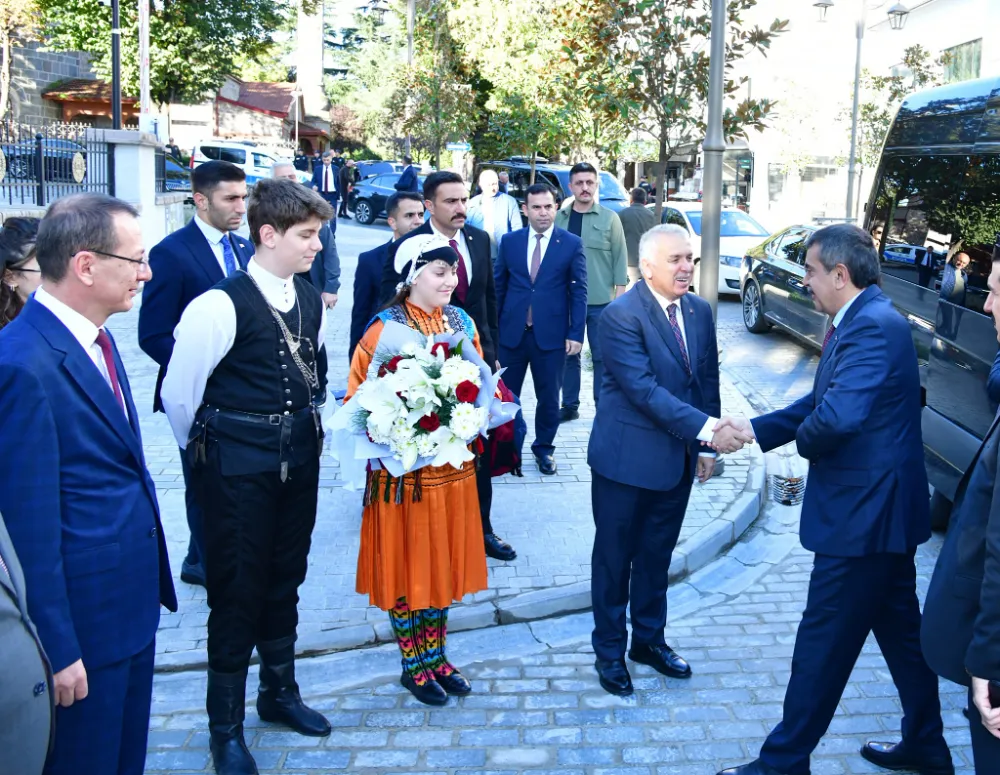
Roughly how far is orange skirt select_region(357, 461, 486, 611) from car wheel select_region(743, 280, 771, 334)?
1028cm

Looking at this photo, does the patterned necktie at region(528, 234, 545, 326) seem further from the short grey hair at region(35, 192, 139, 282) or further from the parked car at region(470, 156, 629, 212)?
the parked car at region(470, 156, 629, 212)

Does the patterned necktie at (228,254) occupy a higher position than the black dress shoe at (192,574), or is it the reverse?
the patterned necktie at (228,254)

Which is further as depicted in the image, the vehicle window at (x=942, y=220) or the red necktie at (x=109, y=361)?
the vehicle window at (x=942, y=220)

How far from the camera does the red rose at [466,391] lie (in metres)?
4.11

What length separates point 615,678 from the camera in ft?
14.7

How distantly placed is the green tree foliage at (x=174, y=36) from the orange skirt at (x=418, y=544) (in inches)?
1325

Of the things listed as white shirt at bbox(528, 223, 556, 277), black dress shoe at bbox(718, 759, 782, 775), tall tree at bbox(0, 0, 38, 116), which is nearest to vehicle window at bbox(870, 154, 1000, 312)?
white shirt at bbox(528, 223, 556, 277)

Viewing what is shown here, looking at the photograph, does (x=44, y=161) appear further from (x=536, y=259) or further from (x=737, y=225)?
(x=737, y=225)

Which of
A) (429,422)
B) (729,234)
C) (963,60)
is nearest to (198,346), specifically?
(429,422)

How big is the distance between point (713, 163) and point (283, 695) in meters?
5.07

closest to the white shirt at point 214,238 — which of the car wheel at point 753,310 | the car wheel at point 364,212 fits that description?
the car wheel at point 753,310

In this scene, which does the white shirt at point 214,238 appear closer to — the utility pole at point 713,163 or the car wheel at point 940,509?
the utility pole at point 713,163

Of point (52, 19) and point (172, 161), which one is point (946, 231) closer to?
point (172, 161)

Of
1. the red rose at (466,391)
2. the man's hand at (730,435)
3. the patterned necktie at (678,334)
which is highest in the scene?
the patterned necktie at (678,334)
